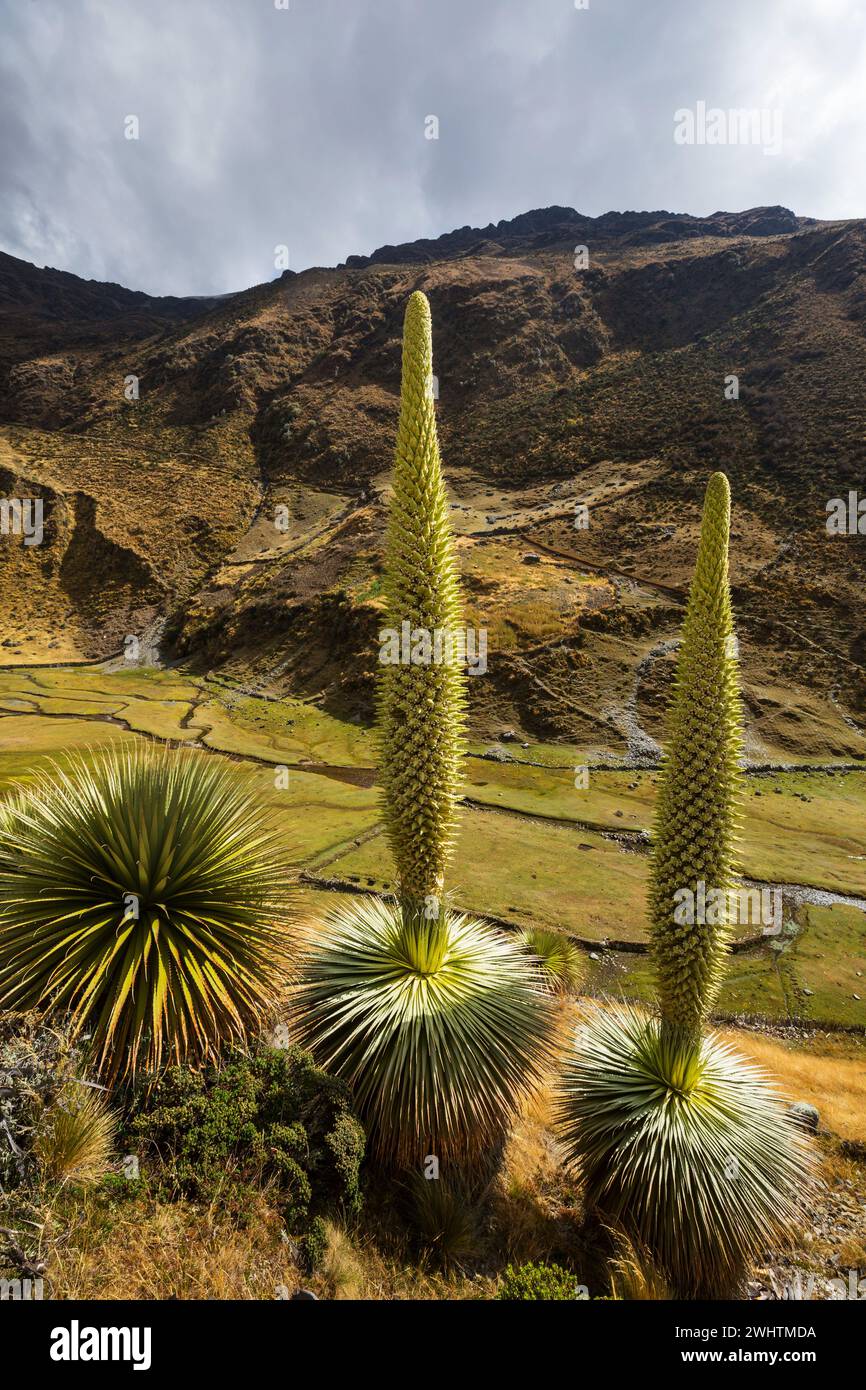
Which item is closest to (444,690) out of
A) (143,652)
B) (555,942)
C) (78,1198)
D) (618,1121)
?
(618,1121)

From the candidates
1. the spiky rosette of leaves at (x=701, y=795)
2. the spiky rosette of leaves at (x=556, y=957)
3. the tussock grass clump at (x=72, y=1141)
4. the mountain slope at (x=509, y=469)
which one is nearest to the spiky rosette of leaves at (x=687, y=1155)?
the spiky rosette of leaves at (x=701, y=795)

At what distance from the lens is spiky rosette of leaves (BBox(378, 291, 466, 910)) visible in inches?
172

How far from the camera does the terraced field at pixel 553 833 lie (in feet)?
44.3

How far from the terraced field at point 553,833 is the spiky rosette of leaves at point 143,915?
1.37 meters

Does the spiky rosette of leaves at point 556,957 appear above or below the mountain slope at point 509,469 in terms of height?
below

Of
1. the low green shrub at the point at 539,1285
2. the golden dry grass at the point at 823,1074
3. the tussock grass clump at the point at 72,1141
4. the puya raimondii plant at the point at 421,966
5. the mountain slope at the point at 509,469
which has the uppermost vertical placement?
the mountain slope at the point at 509,469

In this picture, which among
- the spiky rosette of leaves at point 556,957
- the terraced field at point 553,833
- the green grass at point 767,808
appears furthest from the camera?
the green grass at point 767,808

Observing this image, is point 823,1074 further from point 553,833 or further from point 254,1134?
point 553,833

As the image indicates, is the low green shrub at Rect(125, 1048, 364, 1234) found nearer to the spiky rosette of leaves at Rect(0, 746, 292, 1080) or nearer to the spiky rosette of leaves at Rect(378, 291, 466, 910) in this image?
the spiky rosette of leaves at Rect(0, 746, 292, 1080)

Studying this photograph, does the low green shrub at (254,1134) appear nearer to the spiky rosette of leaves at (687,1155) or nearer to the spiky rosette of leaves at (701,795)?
the spiky rosette of leaves at (687,1155)

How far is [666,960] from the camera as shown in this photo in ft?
17.0

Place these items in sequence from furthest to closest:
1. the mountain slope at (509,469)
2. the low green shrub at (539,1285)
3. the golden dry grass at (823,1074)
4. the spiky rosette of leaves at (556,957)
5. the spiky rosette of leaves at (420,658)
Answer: the mountain slope at (509,469)
the spiky rosette of leaves at (556,957)
the golden dry grass at (823,1074)
the spiky rosette of leaves at (420,658)
the low green shrub at (539,1285)
